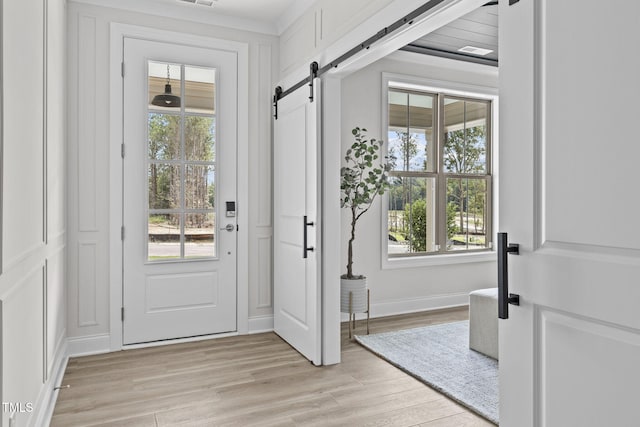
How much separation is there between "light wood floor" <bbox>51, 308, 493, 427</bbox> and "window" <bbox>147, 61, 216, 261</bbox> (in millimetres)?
887

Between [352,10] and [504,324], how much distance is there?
204 centimetres

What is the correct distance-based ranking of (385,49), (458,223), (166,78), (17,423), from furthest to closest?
(458,223) < (166,78) < (385,49) < (17,423)

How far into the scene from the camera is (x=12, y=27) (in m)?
1.51

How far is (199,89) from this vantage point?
3.70 m

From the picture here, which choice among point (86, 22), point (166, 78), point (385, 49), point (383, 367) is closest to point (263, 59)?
point (166, 78)

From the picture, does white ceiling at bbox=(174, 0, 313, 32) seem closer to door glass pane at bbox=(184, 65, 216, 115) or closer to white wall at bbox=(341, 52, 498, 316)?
door glass pane at bbox=(184, 65, 216, 115)

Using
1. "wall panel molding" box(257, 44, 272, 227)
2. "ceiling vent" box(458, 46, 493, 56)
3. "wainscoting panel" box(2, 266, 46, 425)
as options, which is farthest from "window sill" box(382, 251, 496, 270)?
"wainscoting panel" box(2, 266, 46, 425)

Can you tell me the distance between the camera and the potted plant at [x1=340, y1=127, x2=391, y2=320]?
371 centimetres

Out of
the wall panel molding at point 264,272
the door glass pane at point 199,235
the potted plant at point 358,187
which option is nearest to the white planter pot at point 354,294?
the potted plant at point 358,187

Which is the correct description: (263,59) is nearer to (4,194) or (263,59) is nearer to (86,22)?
(86,22)

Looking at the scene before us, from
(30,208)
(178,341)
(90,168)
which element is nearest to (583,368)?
→ (30,208)

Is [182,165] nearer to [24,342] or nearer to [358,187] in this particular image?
[358,187]

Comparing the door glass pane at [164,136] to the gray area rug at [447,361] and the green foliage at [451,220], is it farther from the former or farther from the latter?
the green foliage at [451,220]

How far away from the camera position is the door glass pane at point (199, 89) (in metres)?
3.67
